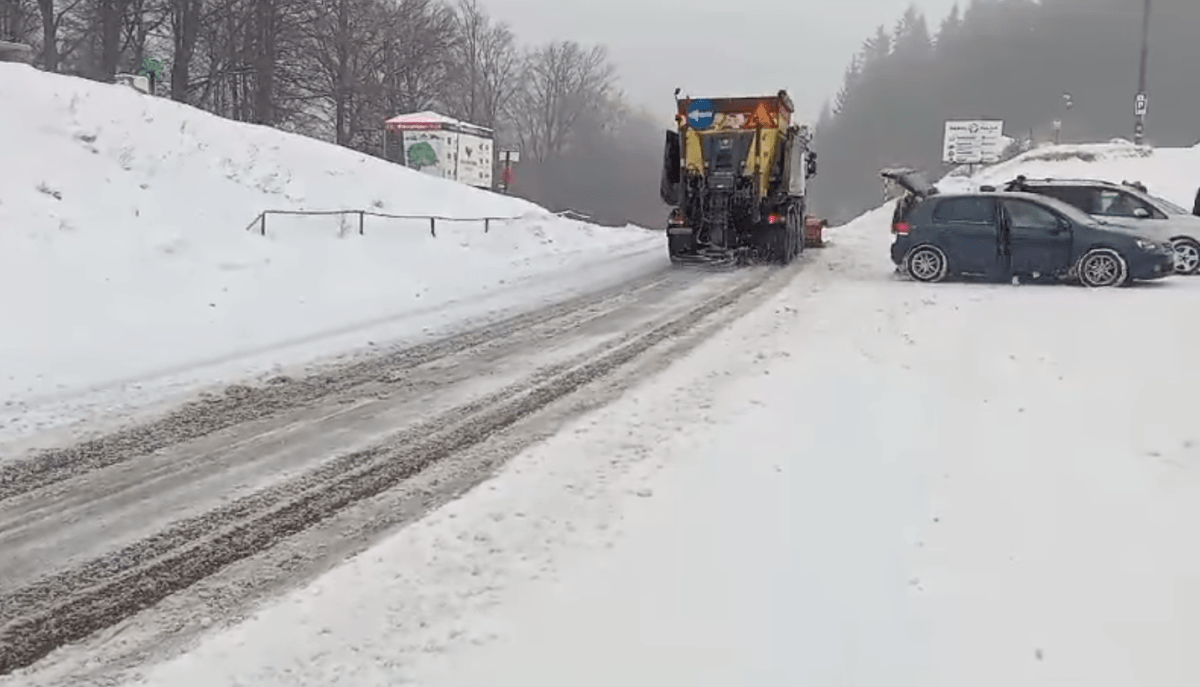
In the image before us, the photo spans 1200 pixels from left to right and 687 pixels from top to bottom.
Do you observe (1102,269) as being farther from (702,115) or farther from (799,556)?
(799,556)

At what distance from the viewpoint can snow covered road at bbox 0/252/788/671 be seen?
4480 mm

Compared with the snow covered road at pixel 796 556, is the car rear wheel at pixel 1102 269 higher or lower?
higher

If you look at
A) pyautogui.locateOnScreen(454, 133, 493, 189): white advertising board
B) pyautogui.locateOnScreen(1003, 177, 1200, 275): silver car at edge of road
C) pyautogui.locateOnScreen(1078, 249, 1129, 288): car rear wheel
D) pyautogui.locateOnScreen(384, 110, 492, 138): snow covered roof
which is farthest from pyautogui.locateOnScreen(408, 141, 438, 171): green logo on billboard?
pyautogui.locateOnScreen(1078, 249, 1129, 288): car rear wheel

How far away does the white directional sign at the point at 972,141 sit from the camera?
4769 cm

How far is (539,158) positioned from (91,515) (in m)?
90.9

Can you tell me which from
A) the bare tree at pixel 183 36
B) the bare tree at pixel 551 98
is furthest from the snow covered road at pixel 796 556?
the bare tree at pixel 551 98

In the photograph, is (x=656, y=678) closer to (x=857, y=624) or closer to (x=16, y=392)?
(x=857, y=624)

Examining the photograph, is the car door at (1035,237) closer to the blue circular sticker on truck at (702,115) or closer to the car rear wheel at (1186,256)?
the car rear wheel at (1186,256)

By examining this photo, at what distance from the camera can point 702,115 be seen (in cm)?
1966

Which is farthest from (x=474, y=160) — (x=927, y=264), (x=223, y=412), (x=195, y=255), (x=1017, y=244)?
(x=223, y=412)

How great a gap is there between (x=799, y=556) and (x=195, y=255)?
11136mm

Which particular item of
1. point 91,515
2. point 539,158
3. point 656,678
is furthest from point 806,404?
point 539,158

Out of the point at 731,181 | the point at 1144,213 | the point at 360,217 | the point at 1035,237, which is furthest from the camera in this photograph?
the point at 731,181

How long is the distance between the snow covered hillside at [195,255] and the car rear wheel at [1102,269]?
23.5ft
